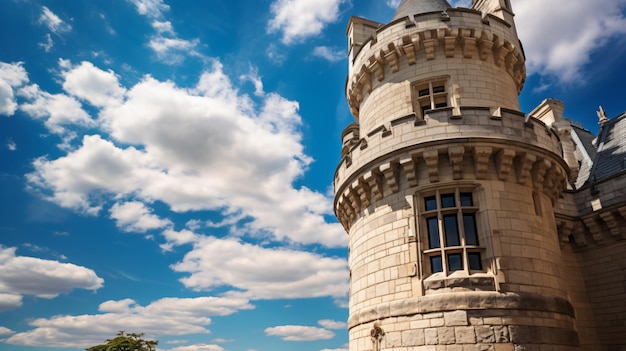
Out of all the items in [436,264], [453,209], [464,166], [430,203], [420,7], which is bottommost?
[436,264]

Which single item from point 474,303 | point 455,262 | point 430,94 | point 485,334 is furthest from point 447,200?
point 430,94

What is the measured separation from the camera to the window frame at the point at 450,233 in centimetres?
1189

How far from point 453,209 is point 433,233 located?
0.90 metres

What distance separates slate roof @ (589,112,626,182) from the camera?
17812mm

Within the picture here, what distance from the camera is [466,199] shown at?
12.7 metres

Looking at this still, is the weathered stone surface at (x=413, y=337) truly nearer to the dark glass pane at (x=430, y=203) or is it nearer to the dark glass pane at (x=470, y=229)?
the dark glass pane at (x=470, y=229)

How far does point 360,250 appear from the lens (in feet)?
45.5

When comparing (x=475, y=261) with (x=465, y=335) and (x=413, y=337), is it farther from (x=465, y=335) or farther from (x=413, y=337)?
(x=413, y=337)

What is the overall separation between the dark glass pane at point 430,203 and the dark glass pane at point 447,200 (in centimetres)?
23

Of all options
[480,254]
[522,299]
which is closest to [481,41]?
[480,254]

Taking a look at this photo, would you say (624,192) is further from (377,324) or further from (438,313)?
(377,324)

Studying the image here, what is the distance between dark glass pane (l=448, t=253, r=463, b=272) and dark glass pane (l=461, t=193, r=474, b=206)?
1.57 meters

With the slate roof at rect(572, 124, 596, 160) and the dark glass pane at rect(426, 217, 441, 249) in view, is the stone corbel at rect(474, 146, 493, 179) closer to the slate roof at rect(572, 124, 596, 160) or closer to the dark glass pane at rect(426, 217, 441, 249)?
the dark glass pane at rect(426, 217, 441, 249)

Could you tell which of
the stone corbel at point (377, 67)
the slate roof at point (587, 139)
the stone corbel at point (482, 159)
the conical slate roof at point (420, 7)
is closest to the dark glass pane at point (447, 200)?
the stone corbel at point (482, 159)
